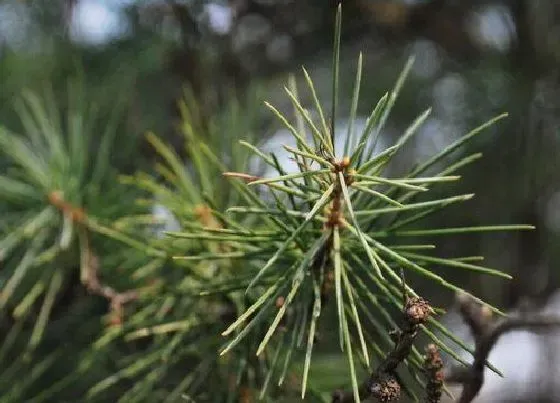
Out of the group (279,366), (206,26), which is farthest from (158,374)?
(206,26)

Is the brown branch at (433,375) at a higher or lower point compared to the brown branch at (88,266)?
lower

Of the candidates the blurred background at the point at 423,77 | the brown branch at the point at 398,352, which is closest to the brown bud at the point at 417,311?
the brown branch at the point at 398,352

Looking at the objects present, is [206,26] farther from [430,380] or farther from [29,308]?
[430,380]

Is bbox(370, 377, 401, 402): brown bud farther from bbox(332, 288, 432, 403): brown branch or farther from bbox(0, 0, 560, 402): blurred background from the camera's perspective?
bbox(0, 0, 560, 402): blurred background

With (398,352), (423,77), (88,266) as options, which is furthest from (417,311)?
(423,77)

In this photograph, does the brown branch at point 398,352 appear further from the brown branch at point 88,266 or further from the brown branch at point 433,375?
the brown branch at point 88,266

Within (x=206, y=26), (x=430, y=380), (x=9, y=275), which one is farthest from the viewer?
(x=206, y=26)
